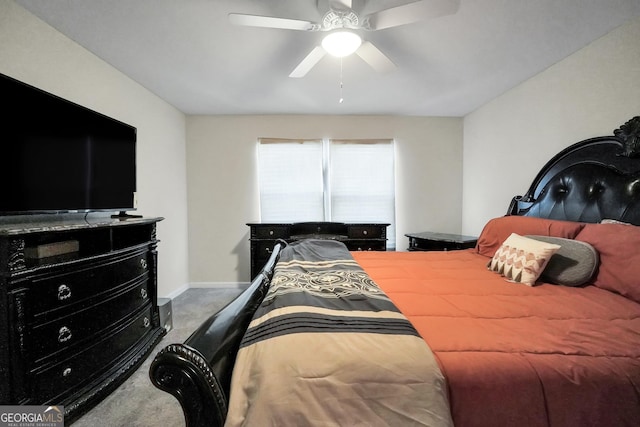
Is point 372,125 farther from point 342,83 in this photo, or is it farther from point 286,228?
point 286,228

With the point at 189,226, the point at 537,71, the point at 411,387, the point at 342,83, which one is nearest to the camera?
the point at 411,387

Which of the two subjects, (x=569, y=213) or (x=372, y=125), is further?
(x=372, y=125)

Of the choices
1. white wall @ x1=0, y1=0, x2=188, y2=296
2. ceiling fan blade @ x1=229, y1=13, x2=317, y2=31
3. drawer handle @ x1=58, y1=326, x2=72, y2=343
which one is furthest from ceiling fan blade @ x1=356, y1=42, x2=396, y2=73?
drawer handle @ x1=58, y1=326, x2=72, y2=343

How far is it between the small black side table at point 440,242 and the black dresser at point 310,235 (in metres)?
0.44

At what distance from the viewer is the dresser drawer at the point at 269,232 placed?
3.03 metres

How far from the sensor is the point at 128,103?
2354 millimetres

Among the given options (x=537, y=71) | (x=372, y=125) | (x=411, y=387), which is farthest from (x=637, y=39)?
(x=411, y=387)

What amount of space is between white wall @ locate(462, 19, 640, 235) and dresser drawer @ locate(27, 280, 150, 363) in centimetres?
366

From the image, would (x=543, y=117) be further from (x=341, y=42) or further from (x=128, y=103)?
(x=128, y=103)

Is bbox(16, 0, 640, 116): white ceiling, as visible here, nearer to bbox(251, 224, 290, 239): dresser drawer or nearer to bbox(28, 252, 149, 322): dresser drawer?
bbox(251, 224, 290, 239): dresser drawer

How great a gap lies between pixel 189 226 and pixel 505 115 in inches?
166

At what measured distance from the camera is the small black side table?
2789 millimetres

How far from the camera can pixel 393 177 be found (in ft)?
11.4

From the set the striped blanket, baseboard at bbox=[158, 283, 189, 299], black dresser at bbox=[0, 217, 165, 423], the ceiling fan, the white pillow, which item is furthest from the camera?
baseboard at bbox=[158, 283, 189, 299]
